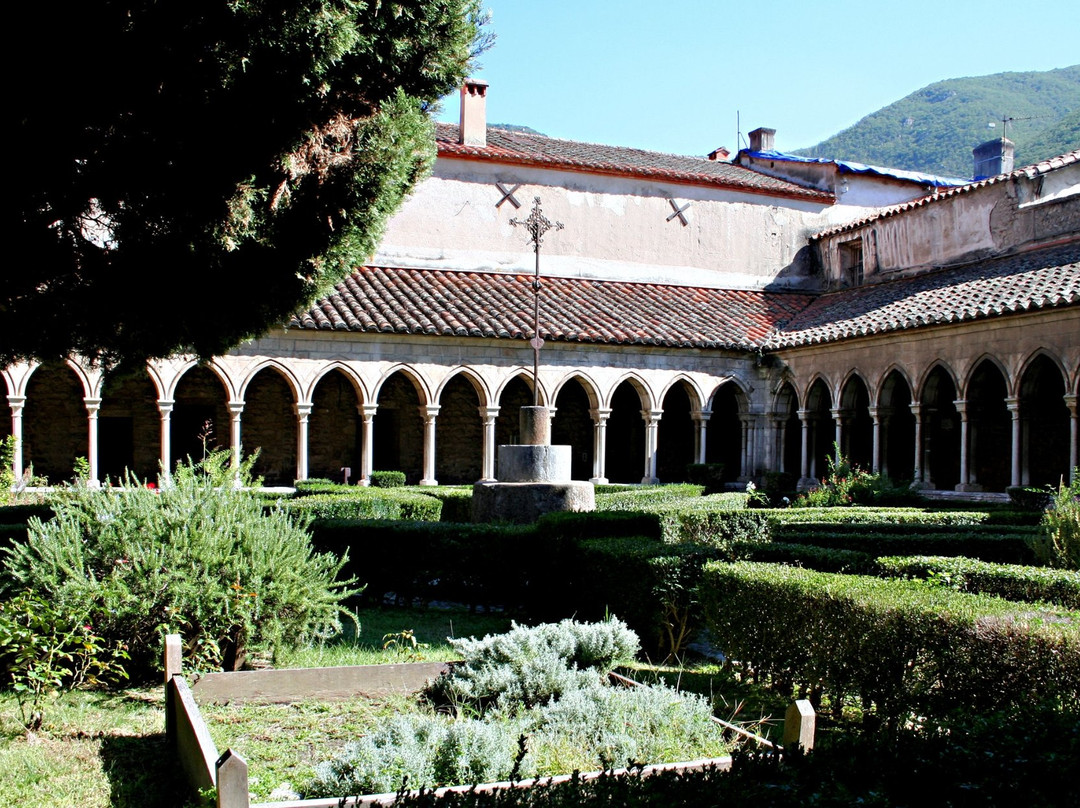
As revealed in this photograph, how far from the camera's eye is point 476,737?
167 inches

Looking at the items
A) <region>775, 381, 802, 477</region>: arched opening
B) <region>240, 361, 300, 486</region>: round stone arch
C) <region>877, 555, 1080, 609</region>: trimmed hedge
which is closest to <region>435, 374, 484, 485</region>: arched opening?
<region>240, 361, 300, 486</region>: round stone arch

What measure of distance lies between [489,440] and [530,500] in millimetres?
8162

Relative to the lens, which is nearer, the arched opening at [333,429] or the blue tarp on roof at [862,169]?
the arched opening at [333,429]

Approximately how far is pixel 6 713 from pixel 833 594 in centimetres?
463

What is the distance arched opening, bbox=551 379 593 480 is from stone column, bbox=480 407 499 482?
11.8ft

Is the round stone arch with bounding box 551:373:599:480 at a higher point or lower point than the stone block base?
higher

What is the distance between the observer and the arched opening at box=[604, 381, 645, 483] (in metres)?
23.2

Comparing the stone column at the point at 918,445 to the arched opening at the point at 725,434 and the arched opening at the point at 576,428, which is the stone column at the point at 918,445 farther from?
the arched opening at the point at 576,428

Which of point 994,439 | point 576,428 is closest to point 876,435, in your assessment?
point 994,439

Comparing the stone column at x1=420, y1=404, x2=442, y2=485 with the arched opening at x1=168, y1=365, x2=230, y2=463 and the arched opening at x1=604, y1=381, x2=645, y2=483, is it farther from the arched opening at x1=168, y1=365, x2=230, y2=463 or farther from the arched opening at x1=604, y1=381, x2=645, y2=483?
the arched opening at x1=604, y1=381, x2=645, y2=483

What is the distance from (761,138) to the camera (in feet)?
90.4

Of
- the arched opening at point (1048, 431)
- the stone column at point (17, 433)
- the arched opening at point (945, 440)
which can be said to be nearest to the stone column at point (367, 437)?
the stone column at point (17, 433)

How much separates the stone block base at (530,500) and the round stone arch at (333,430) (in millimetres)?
10124

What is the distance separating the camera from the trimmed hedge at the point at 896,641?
469cm
